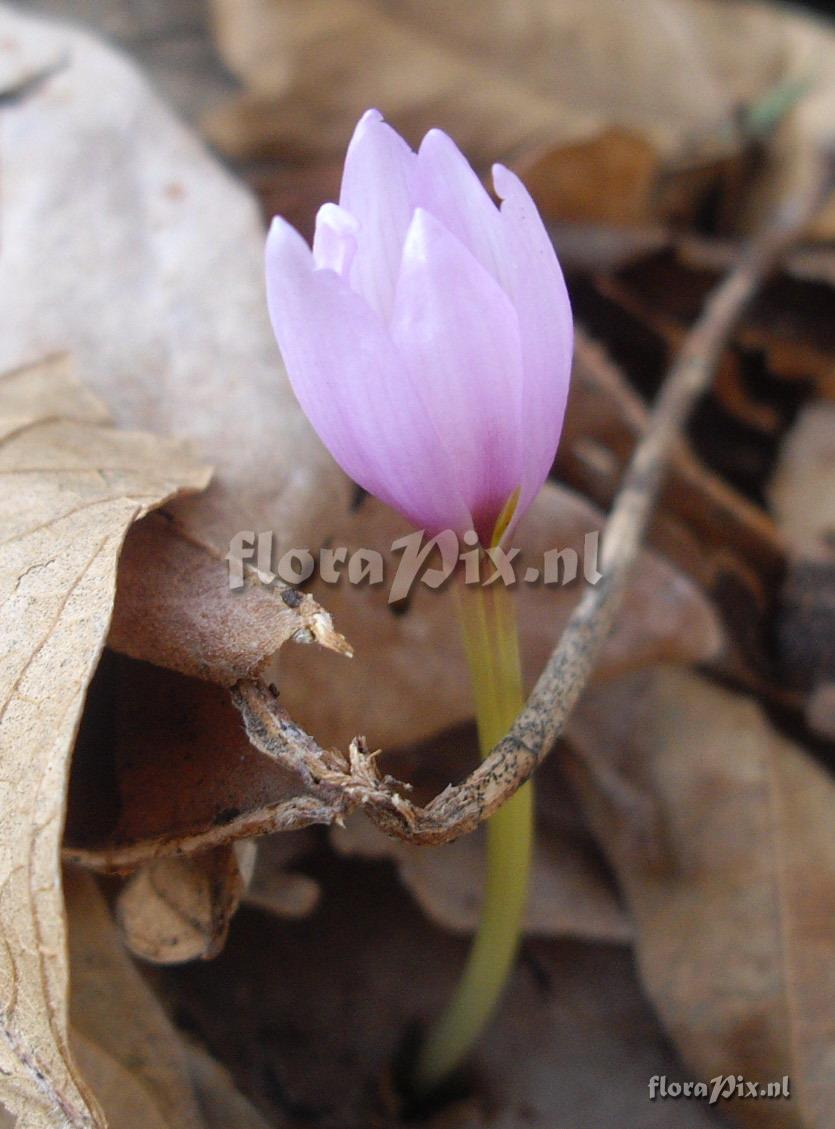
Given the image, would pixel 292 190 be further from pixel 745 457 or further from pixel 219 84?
pixel 745 457

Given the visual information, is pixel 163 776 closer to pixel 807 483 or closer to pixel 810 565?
pixel 810 565

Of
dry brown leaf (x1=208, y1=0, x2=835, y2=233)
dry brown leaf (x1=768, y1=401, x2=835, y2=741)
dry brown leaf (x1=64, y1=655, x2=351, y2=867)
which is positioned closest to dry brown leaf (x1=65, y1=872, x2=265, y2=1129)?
dry brown leaf (x1=64, y1=655, x2=351, y2=867)

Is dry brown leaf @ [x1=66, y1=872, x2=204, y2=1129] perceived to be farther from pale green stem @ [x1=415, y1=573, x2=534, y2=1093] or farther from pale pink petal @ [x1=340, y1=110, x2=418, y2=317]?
pale pink petal @ [x1=340, y1=110, x2=418, y2=317]

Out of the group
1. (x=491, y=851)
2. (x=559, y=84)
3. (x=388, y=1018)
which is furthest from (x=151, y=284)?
(x=559, y=84)

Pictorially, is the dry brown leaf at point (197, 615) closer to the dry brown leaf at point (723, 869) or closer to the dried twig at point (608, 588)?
the dried twig at point (608, 588)

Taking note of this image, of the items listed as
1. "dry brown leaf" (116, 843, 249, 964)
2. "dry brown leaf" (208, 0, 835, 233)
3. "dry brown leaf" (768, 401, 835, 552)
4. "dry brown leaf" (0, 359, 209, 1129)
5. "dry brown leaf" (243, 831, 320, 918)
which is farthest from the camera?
"dry brown leaf" (208, 0, 835, 233)

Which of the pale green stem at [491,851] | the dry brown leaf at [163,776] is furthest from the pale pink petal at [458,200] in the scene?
the dry brown leaf at [163,776]

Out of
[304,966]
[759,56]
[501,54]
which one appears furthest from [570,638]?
[759,56]
